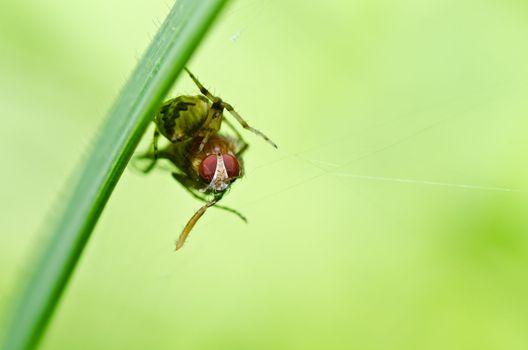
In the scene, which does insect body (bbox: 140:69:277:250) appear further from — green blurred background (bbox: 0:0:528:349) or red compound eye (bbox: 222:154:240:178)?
green blurred background (bbox: 0:0:528:349)

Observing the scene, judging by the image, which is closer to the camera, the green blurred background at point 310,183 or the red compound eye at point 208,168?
the red compound eye at point 208,168

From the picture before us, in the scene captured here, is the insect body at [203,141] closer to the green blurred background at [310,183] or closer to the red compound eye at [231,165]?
the red compound eye at [231,165]

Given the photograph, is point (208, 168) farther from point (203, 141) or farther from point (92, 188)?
point (92, 188)

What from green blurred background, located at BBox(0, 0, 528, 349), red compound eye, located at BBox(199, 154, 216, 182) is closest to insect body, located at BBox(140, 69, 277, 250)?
red compound eye, located at BBox(199, 154, 216, 182)

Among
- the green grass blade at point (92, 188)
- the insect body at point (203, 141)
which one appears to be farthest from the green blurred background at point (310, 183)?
the green grass blade at point (92, 188)

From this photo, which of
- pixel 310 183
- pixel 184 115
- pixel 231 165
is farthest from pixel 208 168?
pixel 310 183

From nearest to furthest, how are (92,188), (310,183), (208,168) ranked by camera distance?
(92,188)
(208,168)
(310,183)
